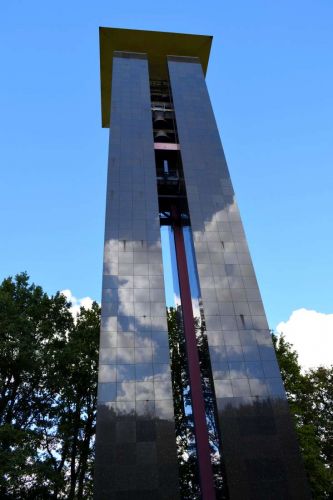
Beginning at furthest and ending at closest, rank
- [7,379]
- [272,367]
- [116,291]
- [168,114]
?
[168,114]
[7,379]
[116,291]
[272,367]

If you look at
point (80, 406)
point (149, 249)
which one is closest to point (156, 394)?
point (149, 249)

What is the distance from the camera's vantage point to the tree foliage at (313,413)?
2256 cm

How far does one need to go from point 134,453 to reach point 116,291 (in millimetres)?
6696

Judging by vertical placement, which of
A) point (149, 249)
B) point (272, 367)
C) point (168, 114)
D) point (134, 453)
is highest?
point (168, 114)

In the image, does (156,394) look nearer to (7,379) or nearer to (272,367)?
(272,367)

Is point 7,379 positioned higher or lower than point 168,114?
lower

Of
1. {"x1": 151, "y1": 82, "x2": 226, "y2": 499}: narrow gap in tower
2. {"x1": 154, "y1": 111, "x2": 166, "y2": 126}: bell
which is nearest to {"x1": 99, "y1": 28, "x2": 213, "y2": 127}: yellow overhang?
{"x1": 151, "y1": 82, "x2": 226, "y2": 499}: narrow gap in tower

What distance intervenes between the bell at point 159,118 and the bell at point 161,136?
1445mm

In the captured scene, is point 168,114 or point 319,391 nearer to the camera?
point 168,114

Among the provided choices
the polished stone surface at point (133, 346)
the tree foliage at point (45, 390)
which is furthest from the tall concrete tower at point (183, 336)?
the tree foliage at point (45, 390)

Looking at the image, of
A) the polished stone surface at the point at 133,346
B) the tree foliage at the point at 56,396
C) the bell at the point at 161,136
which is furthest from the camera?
the bell at the point at 161,136

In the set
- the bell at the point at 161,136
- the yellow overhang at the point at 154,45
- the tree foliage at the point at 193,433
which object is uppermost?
the yellow overhang at the point at 154,45

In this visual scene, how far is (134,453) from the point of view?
1348 centimetres

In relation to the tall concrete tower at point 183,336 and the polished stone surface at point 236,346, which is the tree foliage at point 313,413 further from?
the polished stone surface at point 236,346
